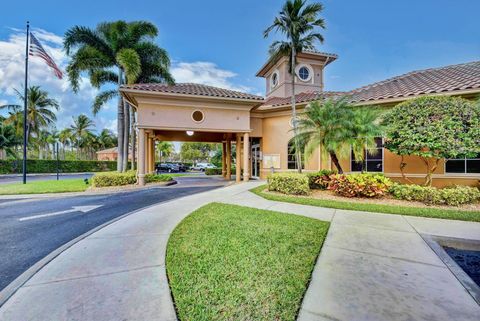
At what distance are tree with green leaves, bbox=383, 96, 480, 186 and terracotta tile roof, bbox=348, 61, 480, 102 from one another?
2.60 m

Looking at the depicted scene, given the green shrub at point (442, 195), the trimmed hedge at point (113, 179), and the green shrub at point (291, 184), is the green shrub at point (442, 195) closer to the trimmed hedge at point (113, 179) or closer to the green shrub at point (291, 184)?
the green shrub at point (291, 184)

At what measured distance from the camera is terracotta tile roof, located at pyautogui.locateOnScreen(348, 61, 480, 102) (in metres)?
10.5

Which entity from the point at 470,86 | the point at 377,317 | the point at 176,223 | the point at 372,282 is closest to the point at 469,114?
the point at 470,86

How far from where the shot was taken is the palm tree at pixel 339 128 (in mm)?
9398

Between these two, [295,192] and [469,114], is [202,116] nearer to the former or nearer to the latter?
[295,192]

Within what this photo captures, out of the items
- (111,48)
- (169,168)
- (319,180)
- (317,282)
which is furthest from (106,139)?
(317,282)

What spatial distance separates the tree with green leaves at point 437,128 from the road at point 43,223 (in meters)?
10.0

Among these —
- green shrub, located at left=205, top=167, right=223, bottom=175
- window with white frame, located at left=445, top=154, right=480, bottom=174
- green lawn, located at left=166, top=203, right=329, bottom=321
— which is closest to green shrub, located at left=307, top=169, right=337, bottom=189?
green lawn, located at left=166, top=203, right=329, bottom=321

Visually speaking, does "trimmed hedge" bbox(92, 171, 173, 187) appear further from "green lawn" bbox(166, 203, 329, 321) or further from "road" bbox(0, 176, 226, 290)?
"green lawn" bbox(166, 203, 329, 321)

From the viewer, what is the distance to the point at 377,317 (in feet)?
7.84

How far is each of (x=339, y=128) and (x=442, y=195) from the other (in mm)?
4133

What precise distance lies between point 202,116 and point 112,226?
933 cm

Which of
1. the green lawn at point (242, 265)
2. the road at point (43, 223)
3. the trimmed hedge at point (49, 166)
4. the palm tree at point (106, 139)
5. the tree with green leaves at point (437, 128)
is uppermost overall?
the palm tree at point (106, 139)

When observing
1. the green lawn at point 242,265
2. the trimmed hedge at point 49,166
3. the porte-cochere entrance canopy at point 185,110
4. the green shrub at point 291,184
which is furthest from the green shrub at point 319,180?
the trimmed hedge at point 49,166
